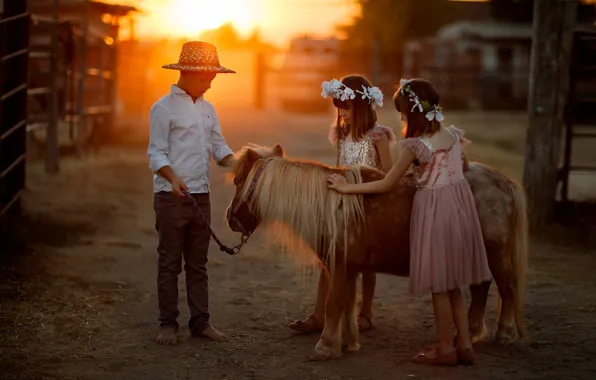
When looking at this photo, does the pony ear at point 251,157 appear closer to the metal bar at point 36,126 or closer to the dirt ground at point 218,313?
the dirt ground at point 218,313

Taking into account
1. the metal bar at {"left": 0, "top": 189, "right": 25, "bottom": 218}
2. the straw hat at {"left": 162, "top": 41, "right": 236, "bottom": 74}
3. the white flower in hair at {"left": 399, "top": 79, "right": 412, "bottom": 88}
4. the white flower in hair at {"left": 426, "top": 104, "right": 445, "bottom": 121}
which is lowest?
the metal bar at {"left": 0, "top": 189, "right": 25, "bottom": 218}

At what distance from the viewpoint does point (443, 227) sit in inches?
164

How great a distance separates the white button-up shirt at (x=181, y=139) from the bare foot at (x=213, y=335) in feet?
2.65

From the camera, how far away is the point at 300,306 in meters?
5.53

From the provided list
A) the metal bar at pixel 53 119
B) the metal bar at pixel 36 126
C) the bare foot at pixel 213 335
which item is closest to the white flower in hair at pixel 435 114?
the bare foot at pixel 213 335

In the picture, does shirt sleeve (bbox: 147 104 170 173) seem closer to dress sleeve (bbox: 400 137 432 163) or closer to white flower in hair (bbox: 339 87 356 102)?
white flower in hair (bbox: 339 87 356 102)

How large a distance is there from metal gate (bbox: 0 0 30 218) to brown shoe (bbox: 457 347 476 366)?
529 cm

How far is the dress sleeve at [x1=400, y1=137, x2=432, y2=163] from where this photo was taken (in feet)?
13.7

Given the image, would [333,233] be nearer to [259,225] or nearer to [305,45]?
[259,225]

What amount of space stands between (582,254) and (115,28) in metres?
12.5

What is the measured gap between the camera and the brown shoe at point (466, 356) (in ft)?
13.8

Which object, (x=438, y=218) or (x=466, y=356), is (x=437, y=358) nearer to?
(x=466, y=356)

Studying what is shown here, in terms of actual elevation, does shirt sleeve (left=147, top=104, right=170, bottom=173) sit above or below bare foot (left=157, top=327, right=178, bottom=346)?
above

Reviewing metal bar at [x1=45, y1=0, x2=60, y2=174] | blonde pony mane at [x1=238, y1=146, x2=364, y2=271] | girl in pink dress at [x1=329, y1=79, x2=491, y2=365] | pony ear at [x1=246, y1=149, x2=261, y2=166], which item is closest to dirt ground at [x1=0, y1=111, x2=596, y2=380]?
girl in pink dress at [x1=329, y1=79, x2=491, y2=365]
